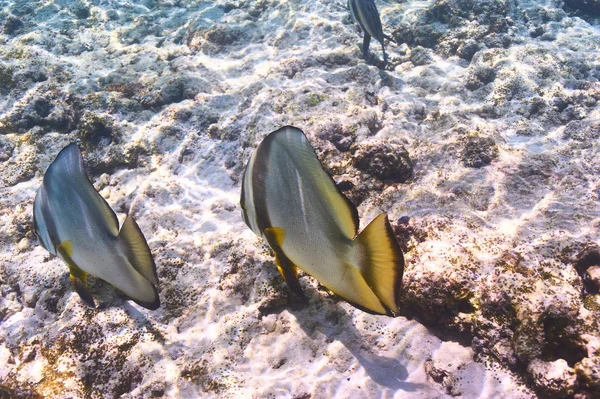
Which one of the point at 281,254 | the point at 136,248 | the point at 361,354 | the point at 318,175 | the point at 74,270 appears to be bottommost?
the point at 361,354

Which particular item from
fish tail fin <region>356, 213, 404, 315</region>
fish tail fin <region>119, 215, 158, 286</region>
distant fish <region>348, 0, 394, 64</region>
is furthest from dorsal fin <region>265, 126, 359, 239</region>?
distant fish <region>348, 0, 394, 64</region>

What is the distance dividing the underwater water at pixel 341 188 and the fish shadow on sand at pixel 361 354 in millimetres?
13

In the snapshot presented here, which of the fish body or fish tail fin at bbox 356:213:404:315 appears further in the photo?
the fish body

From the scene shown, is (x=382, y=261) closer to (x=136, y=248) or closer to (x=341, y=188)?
(x=136, y=248)

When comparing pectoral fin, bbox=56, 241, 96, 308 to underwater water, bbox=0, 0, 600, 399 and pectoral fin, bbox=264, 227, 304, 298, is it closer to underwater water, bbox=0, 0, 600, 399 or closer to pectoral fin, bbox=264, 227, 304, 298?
underwater water, bbox=0, 0, 600, 399

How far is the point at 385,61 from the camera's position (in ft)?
19.5

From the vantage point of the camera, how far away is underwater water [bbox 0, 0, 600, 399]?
2.21m

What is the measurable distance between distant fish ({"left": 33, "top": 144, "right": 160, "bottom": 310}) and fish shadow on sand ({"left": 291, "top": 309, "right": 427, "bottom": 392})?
1.10 m

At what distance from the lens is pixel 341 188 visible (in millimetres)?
3385

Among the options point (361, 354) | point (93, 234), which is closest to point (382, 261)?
point (361, 354)

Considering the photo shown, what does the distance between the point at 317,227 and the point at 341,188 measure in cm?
189

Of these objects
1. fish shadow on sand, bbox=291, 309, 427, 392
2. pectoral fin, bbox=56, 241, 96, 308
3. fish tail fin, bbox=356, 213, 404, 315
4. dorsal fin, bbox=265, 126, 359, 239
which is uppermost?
dorsal fin, bbox=265, 126, 359, 239

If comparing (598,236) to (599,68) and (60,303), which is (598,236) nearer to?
(60,303)

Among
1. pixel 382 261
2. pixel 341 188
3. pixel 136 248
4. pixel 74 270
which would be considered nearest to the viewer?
pixel 382 261
